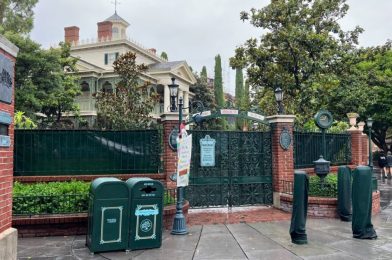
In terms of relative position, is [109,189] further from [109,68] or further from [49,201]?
[109,68]

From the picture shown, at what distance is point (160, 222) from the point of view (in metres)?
7.45

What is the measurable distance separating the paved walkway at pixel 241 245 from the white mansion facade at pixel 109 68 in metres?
24.2

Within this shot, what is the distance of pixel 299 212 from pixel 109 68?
31383mm

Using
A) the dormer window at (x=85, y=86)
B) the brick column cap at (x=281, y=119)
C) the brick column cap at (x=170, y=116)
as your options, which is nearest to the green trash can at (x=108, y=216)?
the brick column cap at (x=170, y=116)

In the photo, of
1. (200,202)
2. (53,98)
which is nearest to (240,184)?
(200,202)

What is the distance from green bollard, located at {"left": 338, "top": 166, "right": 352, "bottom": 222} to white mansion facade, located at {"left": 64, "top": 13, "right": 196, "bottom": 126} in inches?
911

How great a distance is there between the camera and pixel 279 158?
11.9 m

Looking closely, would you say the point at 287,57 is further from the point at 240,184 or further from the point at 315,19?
the point at 240,184

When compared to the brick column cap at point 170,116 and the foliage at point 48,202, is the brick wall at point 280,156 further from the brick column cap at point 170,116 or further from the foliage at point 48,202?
the foliage at point 48,202

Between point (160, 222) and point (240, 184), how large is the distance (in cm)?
483

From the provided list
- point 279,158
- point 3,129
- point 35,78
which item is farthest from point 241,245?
point 35,78

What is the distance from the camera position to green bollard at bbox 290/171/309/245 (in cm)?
776

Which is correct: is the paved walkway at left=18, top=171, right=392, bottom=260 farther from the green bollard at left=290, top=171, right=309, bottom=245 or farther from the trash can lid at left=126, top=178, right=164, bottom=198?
the trash can lid at left=126, top=178, right=164, bottom=198

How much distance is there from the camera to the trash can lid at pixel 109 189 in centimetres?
690
